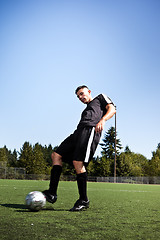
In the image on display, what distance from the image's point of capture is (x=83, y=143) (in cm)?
385

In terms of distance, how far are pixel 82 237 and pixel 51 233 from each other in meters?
0.27

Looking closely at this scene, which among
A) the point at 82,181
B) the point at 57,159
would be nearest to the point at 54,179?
the point at 57,159

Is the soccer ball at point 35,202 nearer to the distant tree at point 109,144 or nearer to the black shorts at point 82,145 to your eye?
the black shorts at point 82,145

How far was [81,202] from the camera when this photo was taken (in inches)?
149

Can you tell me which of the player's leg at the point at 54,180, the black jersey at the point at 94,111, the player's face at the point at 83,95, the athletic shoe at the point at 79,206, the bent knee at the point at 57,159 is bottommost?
the athletic shoe at the point at 79,206

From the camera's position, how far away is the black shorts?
384 cm

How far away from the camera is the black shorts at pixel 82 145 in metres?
3.84

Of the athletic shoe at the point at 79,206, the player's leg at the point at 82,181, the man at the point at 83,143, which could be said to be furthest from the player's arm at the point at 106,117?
the athletic shoe at the point at 79,206

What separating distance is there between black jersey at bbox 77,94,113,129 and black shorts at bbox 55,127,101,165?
94 mm

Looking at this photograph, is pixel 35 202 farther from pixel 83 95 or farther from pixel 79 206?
pixel 83 95

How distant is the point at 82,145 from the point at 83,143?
0.11ft

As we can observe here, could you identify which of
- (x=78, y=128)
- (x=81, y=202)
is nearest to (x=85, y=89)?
(x=78, y=128)

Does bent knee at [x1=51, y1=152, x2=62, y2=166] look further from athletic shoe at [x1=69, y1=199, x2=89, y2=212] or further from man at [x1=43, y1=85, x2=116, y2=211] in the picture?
athletic shoe at [x1=69, y1=199, x2=89, y2=212]

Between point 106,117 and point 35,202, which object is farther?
point 106,117
